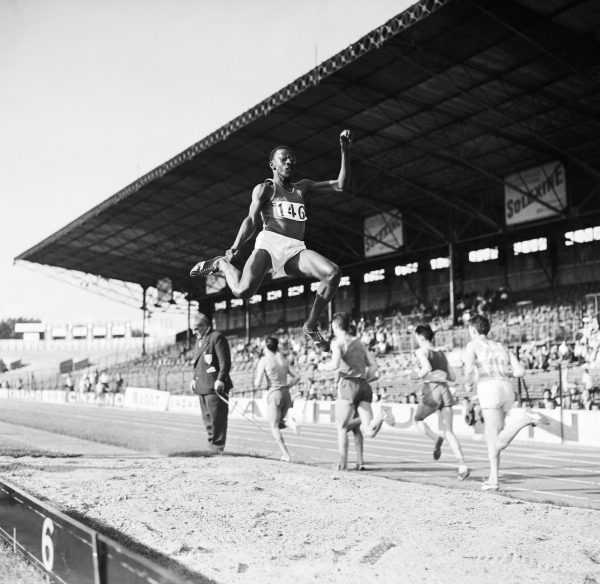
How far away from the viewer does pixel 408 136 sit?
26.3 meters

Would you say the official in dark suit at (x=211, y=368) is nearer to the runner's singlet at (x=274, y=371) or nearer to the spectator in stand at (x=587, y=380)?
the runner's singlet at (x=274, y=371)

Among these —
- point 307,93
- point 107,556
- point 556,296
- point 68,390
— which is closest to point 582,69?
point 307,93

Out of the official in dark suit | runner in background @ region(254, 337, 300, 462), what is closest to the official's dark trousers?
→ the official in dark suit

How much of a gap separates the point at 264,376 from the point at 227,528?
18.6 feet

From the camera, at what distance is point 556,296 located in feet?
103

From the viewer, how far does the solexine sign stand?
89.9 feet

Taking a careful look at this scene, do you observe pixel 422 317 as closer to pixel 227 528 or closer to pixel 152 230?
pixel 152 230

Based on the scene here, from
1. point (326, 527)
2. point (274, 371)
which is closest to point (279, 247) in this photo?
point (326, 527)

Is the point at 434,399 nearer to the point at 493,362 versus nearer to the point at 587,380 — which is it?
the point at 493,362

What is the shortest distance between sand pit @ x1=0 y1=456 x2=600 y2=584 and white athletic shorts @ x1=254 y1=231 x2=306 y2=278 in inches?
81.7

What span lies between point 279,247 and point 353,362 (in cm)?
417

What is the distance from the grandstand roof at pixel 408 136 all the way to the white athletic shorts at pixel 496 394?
12994 millimetres

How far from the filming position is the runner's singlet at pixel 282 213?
6004mm

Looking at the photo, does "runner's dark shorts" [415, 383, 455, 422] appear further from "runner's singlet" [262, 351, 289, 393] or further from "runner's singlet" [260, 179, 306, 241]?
"runner's singlet" [260, 179, 306, 241]
